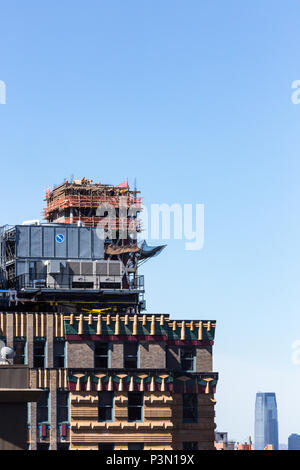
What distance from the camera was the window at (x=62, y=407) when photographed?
93500 mm

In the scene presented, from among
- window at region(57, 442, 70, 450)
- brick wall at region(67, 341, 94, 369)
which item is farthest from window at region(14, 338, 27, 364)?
window at region(57, 442, 70, 450)

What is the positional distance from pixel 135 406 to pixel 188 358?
6.79 m

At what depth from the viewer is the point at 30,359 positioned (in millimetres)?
93750

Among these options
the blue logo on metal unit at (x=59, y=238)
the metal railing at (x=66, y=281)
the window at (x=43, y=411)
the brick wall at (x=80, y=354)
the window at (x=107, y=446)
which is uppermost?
the blue logo on metal unit at (x=59, y=238)

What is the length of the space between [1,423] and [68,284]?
5234cm

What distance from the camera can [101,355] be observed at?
95500mm

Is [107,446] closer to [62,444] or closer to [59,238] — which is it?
[62,444]

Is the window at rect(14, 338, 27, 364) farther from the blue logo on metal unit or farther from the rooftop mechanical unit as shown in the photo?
the blue logo on metal unit

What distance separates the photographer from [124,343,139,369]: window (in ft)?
315

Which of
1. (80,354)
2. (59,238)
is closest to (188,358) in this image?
(80,354)

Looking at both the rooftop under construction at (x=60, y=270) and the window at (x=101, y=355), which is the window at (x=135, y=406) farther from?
the rooftop under construction at (x=60, y=270)

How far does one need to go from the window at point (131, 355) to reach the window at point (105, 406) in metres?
3.02

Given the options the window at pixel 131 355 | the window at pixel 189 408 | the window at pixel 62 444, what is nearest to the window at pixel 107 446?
the window at pixel 62 444
